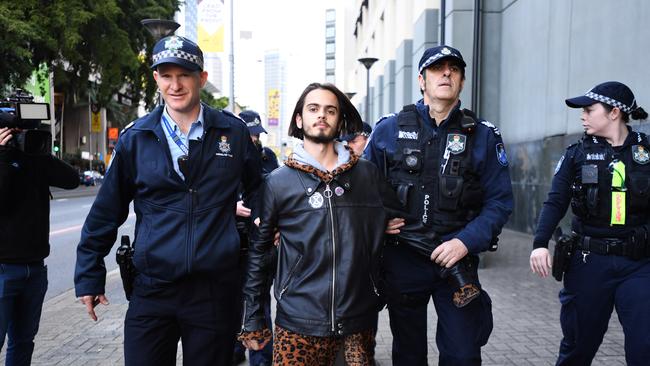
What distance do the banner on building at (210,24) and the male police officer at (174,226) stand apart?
15.9 m

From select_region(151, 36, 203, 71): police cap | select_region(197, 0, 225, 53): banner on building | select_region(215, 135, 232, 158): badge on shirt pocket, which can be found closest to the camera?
select_region(151, 36, 203, 71): police cap

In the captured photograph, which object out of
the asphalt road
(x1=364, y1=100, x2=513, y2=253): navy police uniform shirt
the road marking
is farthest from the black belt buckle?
the road marking

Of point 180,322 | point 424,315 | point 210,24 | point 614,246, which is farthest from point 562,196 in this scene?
point 210,24

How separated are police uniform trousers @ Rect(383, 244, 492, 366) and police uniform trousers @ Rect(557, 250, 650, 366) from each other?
792 millimetres

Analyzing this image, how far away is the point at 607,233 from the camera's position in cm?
347

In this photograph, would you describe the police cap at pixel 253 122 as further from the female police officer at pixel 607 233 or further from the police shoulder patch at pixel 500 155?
the female police officer at pixel 607 233

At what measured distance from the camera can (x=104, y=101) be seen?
1079 inches

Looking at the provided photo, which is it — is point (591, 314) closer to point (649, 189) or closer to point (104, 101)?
point (649, 189)

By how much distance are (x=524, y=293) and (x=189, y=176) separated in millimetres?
5718

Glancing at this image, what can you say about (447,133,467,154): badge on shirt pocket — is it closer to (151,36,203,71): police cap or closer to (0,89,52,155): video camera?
(151,36,203,71): police cap

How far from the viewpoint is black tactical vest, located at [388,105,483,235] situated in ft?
10.1

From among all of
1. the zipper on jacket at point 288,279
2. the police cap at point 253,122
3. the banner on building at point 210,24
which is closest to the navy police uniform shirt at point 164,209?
the zipper on jacket at point 288,279

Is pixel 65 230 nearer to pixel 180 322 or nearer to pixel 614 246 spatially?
pixel 180 322

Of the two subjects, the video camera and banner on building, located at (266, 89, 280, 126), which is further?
banner on building, located at (266, 89, 280, 126)
